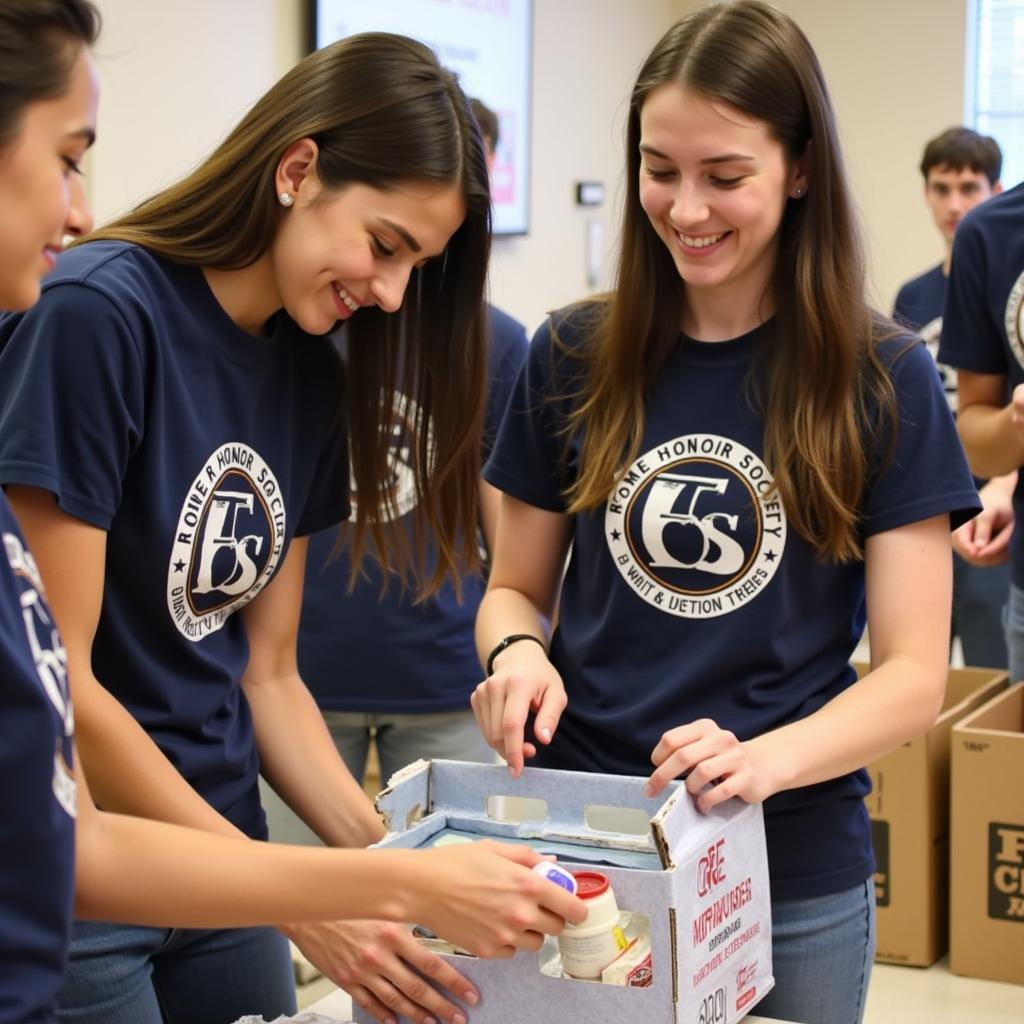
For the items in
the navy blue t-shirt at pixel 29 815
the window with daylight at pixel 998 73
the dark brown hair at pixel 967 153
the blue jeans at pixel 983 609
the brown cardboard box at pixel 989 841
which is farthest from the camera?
the window with daylight at pixel 998 73

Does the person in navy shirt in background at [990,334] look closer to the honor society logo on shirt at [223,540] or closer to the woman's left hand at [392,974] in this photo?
the honor society logo on shirt at [223,540]

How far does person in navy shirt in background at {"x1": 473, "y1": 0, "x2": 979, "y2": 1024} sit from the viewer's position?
4.65 feet

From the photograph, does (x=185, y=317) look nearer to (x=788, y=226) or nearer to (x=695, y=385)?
(x=695, y=385)

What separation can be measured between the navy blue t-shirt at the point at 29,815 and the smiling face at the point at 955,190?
3.97 m

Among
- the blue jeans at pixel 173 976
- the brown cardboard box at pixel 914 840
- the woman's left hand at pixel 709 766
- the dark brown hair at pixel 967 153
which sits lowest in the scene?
the brown cardboard box at pixel 914 840

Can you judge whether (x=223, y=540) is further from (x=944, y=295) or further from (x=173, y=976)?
(x=944, y=295)

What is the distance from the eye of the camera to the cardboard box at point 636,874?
1.13m

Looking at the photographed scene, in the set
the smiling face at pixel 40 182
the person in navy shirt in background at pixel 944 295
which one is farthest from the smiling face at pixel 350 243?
the person in navy shirt in background at pixel 944 295

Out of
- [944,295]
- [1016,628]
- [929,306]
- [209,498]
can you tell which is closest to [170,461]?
[209,498]

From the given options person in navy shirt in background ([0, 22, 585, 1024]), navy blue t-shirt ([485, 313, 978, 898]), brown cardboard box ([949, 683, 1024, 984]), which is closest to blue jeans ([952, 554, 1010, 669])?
brown cardboard box ([949, 683, 1024, 984])

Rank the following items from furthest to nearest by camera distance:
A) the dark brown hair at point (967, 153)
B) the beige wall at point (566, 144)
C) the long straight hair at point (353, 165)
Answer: the beige wall at point (566, 144), the dark brown hair at point (967, 153), the long straight hair at point (353, 165)

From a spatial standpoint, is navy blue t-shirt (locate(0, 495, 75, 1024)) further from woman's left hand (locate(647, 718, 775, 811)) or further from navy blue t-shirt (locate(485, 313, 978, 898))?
navy blue t-shirt (locate(485, 313, 978, 898))

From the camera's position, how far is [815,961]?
1420 millimetres

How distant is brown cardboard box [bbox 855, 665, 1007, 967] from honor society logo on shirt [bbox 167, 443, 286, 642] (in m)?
1.86
